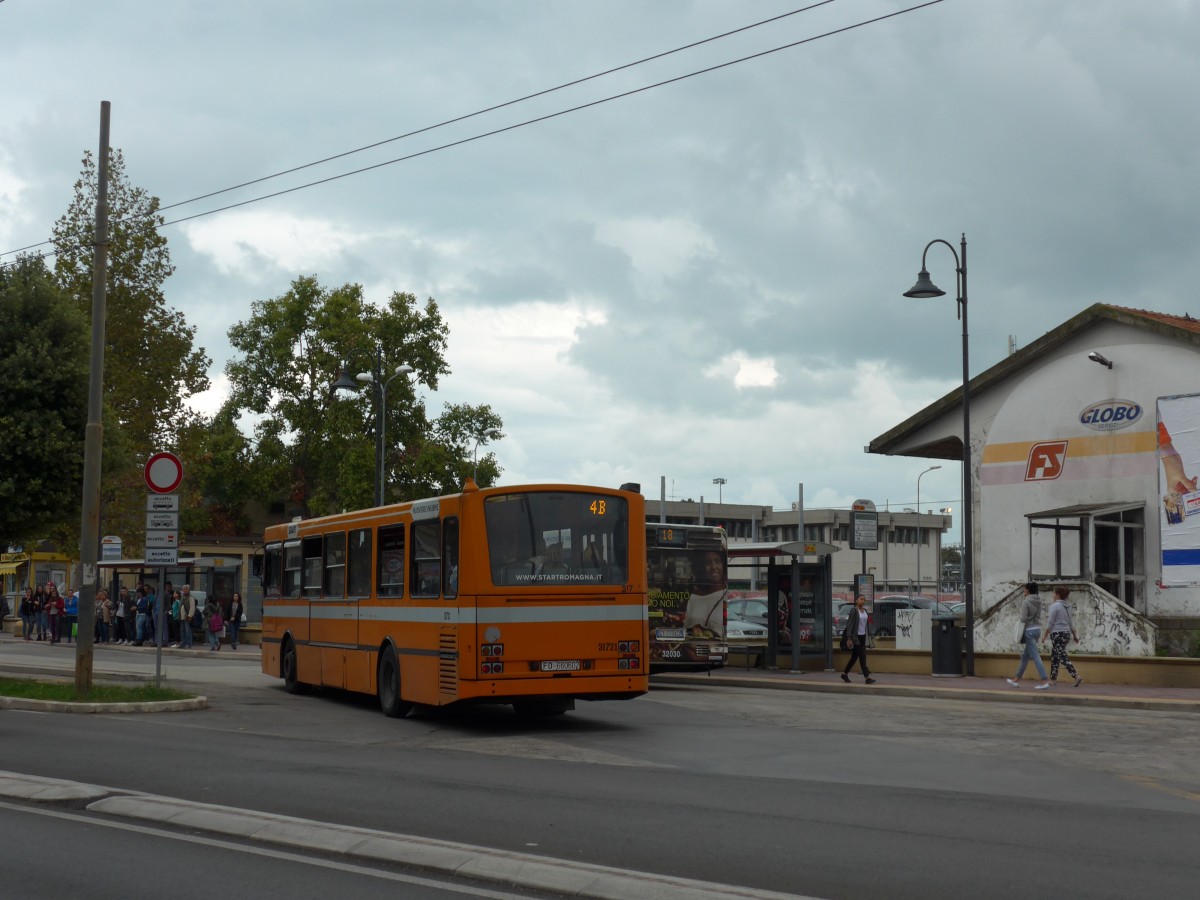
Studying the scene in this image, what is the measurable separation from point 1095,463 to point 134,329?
27.8m

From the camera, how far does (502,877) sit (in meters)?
7.52

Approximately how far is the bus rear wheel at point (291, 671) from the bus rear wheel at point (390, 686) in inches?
165

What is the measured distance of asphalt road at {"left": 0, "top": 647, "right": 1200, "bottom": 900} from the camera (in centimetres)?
816

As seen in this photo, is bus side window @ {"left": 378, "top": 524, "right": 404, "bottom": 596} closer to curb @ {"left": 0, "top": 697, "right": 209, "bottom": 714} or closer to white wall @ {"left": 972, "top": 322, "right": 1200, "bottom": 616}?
curb @ {"left": 0, "top": 697, "right": 209, "bottom": 714}

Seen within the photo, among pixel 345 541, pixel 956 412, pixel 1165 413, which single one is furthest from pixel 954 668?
pixel 345 541

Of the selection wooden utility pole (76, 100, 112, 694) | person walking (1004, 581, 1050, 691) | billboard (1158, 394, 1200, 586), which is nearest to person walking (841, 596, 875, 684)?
person walking (1004, 581, 1050, 691)

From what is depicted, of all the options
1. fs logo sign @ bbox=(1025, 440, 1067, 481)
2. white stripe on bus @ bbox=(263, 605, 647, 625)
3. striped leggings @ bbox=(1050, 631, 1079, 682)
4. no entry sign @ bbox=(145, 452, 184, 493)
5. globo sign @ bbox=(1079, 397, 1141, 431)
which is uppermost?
globo sign @ bbox=(1079, 397, 1141, 431)

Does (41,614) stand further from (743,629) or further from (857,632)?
(857,632)

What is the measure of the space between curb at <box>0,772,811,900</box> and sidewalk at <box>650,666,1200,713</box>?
51.4 feet

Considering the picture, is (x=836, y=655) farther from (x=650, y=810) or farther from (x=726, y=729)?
(x=650, y=810)

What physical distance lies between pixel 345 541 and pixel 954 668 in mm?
13286

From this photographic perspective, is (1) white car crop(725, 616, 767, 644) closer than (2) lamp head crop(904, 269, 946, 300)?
No

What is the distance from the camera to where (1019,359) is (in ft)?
111

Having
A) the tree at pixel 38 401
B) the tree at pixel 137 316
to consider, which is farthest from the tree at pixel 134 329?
the tree at pixel 38 401
